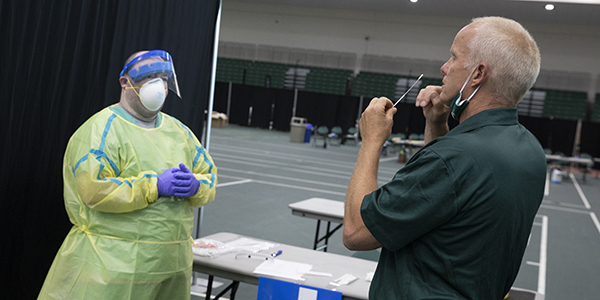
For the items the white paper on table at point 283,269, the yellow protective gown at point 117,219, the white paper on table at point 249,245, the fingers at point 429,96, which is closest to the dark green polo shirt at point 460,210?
the fingers at point 429,96

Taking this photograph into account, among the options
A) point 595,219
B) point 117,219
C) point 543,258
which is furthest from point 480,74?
point 595,219

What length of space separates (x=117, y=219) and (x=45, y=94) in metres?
1.00

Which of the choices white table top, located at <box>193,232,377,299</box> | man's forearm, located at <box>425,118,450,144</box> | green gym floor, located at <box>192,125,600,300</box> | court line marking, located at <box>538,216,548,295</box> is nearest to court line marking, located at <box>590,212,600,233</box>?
green gym floor, located at <box>192,125,600,300</box>

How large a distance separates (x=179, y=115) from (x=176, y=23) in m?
0.68

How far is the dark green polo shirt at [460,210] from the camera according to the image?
124 centimetres

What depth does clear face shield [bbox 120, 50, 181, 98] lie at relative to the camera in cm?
256

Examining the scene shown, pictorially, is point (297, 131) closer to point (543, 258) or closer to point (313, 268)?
point (543, 258)

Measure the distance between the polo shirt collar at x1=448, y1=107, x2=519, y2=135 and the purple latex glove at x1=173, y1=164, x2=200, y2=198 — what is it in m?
1.48

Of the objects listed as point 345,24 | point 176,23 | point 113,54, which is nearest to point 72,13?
point 113,54

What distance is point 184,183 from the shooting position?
8.00 feet

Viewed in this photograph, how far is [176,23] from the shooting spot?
3.61 metres

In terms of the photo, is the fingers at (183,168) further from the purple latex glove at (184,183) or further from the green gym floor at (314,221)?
the green gym floor at (314,221)

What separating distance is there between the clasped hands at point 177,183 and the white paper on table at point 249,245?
0.68 meters

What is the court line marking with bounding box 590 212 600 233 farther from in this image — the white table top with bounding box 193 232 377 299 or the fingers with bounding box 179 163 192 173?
the fingers with bounding box 179 163 192 173
